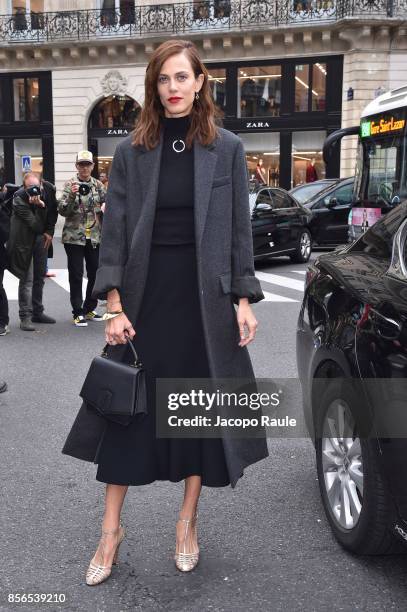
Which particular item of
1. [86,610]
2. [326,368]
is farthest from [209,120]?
[86,610]

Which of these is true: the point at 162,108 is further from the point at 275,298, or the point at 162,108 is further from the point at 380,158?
the point at 380,158

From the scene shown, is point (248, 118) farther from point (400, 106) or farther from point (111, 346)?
point (111, 346)

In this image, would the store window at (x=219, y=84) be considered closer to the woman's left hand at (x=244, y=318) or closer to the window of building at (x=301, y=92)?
the window of building at (x=301, y=92)

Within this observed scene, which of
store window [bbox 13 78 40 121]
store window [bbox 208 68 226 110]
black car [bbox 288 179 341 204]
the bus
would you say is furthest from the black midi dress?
store window [bbox 13 78 40 121]

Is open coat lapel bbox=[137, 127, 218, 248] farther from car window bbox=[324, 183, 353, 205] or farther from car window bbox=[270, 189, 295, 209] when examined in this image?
car window bbox=[324, 183, 353, 205]

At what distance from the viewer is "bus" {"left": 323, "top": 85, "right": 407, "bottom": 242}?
1061cm

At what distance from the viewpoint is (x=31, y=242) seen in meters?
8.06

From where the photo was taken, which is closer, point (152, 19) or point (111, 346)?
point (111, 346)

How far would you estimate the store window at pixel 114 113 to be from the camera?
28.9 meters

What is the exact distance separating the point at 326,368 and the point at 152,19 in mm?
27697

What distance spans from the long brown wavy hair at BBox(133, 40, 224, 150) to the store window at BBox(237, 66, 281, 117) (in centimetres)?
2544

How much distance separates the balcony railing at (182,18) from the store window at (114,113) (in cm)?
242

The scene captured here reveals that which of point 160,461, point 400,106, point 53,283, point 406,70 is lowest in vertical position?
point 53,283

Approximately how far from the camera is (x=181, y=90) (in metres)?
2.67
